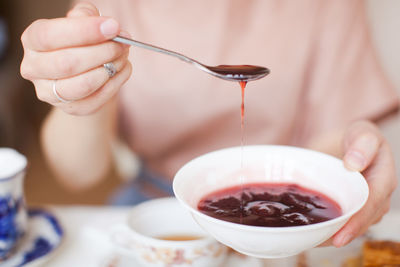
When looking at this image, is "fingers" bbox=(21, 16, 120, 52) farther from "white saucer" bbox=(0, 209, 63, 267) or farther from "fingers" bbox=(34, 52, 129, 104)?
"white saucer" bbox=(0, 209, 63, 267)

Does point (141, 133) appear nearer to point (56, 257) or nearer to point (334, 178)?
point (56, 257)

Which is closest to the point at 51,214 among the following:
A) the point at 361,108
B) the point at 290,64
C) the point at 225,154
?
the point at 225,154

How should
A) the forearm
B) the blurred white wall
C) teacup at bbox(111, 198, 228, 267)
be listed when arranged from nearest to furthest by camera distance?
teacup at bbox(111, 198, 228, 267), the forearm, the blurred white wall

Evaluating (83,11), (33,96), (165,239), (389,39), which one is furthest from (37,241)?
(33,96)

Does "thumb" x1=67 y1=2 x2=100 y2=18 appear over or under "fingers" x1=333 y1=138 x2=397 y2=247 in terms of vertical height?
over

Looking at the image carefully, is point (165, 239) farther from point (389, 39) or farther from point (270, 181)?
point (389, 39)

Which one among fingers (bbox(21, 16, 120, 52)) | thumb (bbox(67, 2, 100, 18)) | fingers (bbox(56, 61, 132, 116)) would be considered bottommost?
fingers (bbox(56, 61, 132, 116))

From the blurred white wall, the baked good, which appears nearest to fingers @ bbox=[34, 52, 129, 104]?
the baked good
